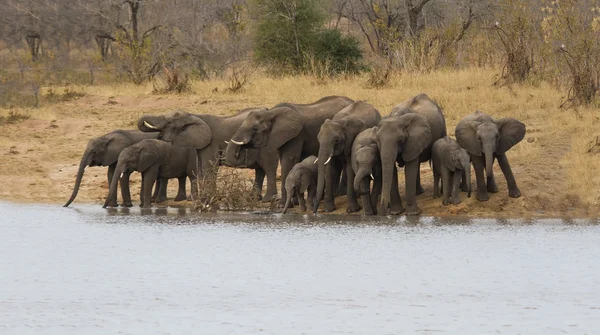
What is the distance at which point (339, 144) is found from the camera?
17.0 meters

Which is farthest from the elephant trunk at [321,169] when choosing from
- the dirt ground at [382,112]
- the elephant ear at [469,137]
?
the elephant ear at [469,137]

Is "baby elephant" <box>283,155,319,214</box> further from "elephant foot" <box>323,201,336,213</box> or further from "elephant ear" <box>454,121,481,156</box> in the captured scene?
"elephant ear" <box>454,121,481,156</box>

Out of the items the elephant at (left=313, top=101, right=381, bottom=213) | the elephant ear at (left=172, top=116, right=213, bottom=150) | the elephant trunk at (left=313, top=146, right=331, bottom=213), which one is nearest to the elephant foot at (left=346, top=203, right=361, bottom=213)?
the elephant at (left=313, top=101, right=381, bottom=213)

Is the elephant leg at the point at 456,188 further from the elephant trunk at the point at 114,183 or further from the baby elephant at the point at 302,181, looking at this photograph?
the elephant trunk at the point at 114,183

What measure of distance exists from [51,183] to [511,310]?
10786 mm

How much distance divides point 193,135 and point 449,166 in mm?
4059

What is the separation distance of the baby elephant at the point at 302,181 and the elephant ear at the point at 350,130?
0.52m

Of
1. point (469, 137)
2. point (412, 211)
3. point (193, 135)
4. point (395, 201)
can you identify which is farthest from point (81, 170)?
point (469, 137)

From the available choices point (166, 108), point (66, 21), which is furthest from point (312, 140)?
point (66, 21)

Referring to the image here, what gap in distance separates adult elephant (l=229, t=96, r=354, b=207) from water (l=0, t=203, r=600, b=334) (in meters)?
1.36

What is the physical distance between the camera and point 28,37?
47.0m

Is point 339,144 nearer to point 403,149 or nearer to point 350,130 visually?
point 350,130

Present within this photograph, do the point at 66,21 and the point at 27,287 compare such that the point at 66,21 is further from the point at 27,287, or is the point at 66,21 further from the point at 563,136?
the point at 27,287

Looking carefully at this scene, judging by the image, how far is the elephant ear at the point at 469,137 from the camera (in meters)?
16.9
